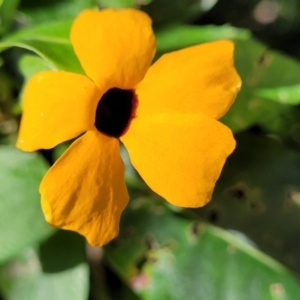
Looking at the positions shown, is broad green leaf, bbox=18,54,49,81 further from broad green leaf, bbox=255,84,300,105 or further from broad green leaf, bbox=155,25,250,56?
broad green leaf, bbox=255,84,300,105

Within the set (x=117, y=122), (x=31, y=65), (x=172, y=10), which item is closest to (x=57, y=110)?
(x=117, y=122)

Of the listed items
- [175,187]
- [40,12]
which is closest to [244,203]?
[175,187]

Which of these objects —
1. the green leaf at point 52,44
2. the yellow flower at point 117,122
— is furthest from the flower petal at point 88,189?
the green leaf at point 52,44

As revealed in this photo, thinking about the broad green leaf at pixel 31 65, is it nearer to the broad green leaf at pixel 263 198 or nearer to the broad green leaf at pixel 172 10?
the broad green leaf at pixel 172 10

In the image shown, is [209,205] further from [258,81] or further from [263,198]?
[258,81]

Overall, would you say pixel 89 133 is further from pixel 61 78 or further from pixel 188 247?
pixel 188 247

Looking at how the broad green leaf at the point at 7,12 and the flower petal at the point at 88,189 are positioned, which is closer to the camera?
the flower petal at the point at 88,189

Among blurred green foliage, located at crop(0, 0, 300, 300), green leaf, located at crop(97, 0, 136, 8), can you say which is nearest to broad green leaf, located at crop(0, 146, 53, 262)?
blurred green foliage, located at crop(0, 0, 300, 300)
